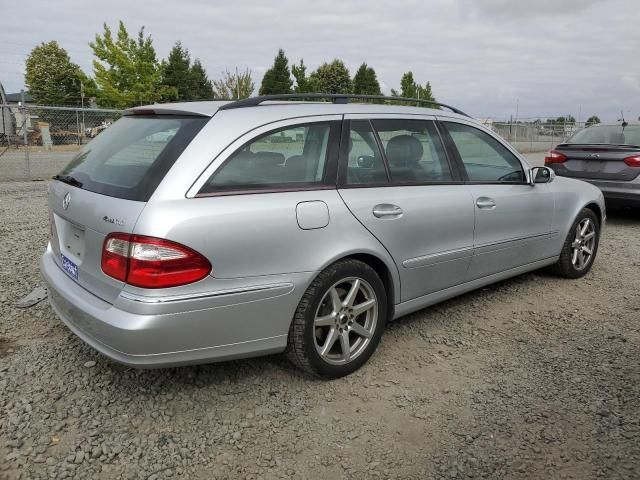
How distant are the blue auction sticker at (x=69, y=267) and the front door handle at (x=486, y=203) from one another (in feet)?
8.80

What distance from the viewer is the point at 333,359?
3.12 m

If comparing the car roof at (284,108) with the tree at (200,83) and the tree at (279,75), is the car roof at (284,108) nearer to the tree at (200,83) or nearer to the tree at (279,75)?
the tree at (279,75)

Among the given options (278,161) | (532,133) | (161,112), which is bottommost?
(278,161)

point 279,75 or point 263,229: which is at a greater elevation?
point 279,75

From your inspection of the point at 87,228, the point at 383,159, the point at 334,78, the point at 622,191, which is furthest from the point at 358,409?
the point at 334,78

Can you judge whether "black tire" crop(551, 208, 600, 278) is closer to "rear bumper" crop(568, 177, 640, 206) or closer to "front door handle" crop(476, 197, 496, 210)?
"front door handle" crop(476, 197, 496, 210)

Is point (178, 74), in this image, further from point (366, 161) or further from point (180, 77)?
point (366, 161)

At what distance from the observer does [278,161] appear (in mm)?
2924

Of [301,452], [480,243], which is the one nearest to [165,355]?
[301,452]

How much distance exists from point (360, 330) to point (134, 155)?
1.63m

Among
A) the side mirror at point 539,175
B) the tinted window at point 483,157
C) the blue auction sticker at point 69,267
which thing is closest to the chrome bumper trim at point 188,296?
the blue auction sticker at point 69,267

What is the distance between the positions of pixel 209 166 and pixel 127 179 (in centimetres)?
44

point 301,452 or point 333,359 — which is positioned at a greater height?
point 333,359

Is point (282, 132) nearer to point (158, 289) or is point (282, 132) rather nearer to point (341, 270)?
point (341, 270)
